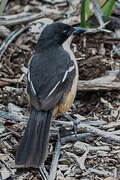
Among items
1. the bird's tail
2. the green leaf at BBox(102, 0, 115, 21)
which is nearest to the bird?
the bird's tail

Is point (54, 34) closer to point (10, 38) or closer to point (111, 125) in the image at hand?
point (10, 38)

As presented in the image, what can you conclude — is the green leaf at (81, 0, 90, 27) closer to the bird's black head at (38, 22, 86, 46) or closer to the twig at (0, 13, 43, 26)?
the bird's black head at (38, 22, 86, 46)

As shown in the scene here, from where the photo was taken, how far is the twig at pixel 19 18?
25.6ft

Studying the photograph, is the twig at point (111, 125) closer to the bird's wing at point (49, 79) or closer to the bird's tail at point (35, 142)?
the bird's wing at point (49, 79)

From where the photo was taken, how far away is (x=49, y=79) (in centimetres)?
577

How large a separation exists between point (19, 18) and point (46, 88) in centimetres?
276

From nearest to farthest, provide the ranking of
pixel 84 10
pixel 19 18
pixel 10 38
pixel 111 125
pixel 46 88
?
1. pixel 46 88
2. pixel 111 125
3. pixel 84 10
4. pixel 10 38
5. pixel 19 18

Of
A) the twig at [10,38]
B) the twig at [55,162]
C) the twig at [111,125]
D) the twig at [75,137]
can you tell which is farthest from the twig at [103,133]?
the twig at [10,38]

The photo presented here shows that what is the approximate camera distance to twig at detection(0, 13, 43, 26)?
25.6 feet

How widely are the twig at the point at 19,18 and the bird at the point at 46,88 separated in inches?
54.5

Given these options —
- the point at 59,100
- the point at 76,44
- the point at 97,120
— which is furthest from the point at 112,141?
the point at 76,44

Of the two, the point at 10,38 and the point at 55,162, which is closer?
the point at 55,162

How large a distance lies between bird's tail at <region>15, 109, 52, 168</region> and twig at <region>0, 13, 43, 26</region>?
2767 millimetres

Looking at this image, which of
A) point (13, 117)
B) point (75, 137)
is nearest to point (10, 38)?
point (13, 117)
